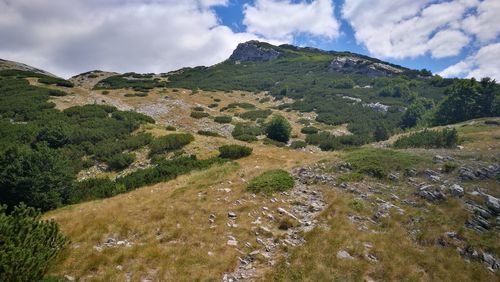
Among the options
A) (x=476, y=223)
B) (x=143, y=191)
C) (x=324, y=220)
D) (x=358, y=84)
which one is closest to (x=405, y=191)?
(x=476, y=223)

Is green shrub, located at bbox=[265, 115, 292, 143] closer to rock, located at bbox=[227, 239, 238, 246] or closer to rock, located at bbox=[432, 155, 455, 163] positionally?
rock, located at bbox=[432, 155, 455, 163]

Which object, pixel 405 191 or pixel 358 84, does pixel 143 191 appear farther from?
pixel 358 84

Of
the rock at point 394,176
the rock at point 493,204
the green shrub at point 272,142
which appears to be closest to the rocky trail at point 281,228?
the rock at point 394,176

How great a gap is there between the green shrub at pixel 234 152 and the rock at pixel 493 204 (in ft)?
46.7

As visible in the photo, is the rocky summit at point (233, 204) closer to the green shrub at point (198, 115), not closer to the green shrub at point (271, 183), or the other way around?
the green shrub at point (271, 183)

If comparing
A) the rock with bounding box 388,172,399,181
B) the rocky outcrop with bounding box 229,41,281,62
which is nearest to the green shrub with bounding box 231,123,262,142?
the rock with bounding box 388,172,399,181

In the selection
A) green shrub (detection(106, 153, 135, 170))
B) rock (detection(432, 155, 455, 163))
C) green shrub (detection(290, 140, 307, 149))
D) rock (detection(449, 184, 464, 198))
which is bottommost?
green shrub (detection(106, 153, 135, 170))

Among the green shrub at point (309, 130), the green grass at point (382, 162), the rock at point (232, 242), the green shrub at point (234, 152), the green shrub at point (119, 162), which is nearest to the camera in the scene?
the rock at point (232, 242)

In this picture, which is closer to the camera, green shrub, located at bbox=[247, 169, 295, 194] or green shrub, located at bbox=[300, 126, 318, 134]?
green shrub, located at bbox=[247, 169, 295, 194]

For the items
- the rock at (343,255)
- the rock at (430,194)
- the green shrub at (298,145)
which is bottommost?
the rock at (343,255)

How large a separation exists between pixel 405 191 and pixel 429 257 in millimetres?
4821

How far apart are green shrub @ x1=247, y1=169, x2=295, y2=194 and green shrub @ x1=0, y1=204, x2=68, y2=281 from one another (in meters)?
8.47

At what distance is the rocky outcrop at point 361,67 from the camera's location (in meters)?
75.4

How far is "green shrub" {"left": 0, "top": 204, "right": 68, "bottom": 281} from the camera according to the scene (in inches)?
299
